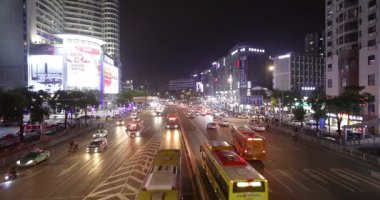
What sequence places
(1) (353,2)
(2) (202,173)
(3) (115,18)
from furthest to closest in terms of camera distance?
(3) (115,18) → (1) (353,2) → (2) (202,173)

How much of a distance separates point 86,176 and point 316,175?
1886cm

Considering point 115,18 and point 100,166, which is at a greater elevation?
point 115,18

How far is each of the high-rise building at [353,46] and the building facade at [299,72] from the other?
66.3m

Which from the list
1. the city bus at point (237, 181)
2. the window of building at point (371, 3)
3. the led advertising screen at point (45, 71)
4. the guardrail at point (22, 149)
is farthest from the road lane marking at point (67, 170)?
the led advertising screen at point (45, 71)

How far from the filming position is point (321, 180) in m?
25.1

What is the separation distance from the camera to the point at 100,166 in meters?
30.9

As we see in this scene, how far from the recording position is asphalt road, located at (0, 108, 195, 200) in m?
22.2

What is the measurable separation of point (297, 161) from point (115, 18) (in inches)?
6306

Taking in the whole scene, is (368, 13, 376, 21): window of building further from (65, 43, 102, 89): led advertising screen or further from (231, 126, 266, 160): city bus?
(65, 43, 102, 89): led advertising screen

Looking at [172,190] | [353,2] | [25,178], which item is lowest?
[25,178]

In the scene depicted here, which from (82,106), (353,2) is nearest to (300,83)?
(353,2)

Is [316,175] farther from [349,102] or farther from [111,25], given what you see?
[111,25]

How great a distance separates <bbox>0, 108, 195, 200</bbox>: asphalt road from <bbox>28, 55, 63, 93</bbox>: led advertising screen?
7417cm

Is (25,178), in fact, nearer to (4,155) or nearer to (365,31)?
(4,155)
